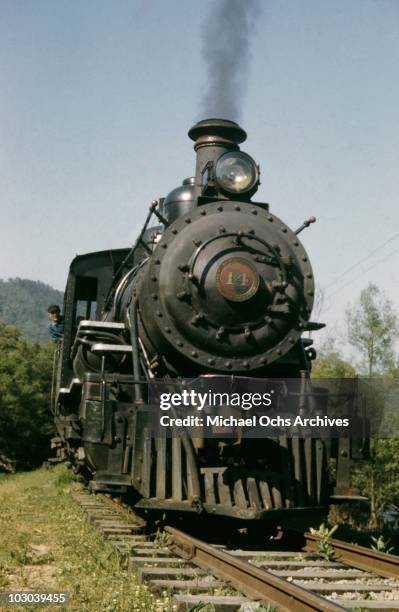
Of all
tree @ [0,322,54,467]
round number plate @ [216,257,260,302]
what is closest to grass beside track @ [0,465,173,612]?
round number plate @ [216,257,260,302]

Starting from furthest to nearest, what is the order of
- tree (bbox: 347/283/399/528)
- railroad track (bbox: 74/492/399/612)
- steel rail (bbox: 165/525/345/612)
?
tree (bbox: 347/283/399/528) < railroad track (bbox: 74/492/399/612) < steel rail (bbox: 165/525/345/612)

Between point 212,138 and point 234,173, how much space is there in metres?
0.98

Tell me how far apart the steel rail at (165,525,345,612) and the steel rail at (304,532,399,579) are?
3.80 ft

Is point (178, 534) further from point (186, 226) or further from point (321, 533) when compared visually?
point (186, 226)

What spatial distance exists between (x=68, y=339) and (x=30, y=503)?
366 cm

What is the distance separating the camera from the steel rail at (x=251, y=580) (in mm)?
3918

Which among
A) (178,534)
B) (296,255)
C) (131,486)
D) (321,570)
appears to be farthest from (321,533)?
(296,255)

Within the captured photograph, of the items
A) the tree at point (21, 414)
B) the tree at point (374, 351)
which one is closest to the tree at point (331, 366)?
the tree at point (374, 351)

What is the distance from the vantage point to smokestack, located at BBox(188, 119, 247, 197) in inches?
309

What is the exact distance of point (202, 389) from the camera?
6.41m

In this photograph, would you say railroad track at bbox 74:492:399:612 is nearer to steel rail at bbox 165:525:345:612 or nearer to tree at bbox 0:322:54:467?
steel rail at bbox 165:525:345:612

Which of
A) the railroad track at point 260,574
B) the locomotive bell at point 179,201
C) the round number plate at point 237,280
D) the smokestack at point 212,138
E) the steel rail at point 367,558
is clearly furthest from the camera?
the locomotive bell at point 179,201

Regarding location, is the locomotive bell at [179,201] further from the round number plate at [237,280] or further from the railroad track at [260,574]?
the railroad track at [260,574]

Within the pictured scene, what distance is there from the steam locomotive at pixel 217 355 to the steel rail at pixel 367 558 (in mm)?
385
